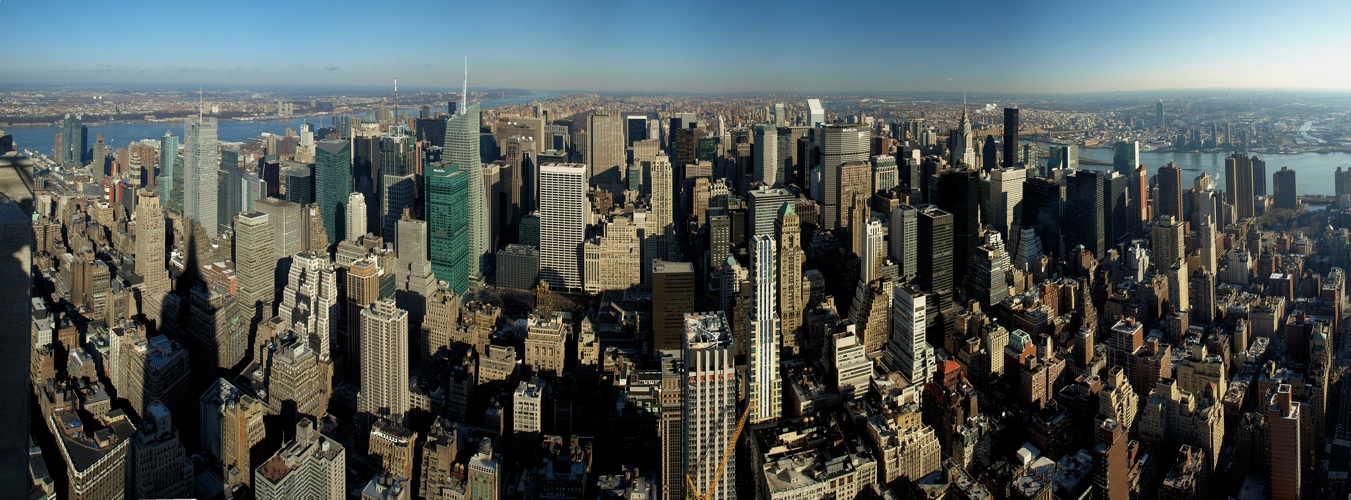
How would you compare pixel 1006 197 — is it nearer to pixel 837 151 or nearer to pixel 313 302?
pixel 837 151

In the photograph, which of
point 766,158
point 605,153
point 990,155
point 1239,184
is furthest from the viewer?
point 605,153

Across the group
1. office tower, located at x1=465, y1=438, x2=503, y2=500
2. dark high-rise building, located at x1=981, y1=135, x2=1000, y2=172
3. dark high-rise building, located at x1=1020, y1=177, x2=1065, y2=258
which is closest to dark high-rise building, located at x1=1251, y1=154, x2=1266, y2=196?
dark high-rise building, located at x1=1020, y1=177, x2=1065, y2=258

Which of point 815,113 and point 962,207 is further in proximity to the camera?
point 815,113

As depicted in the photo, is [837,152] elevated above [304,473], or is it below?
above

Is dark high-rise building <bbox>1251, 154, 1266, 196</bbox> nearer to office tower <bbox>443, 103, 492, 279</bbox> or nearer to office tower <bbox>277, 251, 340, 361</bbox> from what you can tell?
office tower <bbox>277, 251, 340, 361</bbox>

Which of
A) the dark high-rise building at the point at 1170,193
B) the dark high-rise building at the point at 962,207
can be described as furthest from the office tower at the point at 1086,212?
the dark high-rise building at the point at 962,207

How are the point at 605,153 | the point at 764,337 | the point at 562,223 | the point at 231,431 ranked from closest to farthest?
the point at 231,431
the point at 764,337
the point at 562,223
the point at 605,153

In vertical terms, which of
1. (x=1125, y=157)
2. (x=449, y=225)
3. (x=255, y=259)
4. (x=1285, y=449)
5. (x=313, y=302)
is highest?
(x=1125, y=157)


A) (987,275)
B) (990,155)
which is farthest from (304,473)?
(990,155)
